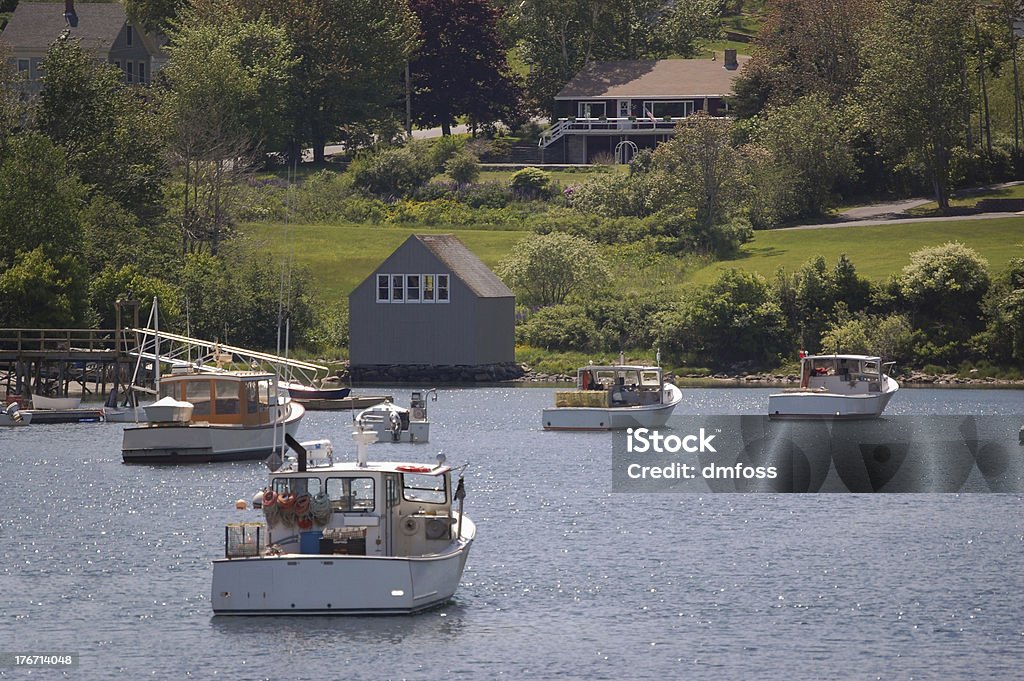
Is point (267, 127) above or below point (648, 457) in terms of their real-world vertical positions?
above

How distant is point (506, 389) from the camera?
344 ft

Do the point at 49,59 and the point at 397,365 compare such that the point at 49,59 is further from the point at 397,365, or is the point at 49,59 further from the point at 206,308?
the point at 397,365

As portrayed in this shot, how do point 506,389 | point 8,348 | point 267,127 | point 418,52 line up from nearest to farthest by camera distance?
point 8,348 → point 506,389 → point 267,127 → point 418,52

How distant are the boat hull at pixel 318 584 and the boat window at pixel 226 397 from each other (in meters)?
32.8

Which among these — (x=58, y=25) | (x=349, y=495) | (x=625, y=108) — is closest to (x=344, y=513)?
(x=349, y=495)

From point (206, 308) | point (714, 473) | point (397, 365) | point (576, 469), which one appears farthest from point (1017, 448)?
point (206, 308)

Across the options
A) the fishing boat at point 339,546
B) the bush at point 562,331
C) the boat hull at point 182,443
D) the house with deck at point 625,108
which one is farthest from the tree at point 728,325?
the fishing boat at point 339,546

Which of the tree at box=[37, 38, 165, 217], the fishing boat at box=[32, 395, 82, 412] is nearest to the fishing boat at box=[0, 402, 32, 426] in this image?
the fishing boat at box=[32, 395, 82, 412]

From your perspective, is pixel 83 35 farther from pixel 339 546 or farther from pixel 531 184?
pixel 339 546

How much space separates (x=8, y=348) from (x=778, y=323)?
43.9m

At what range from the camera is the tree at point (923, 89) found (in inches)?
5182

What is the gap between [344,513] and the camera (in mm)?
38562

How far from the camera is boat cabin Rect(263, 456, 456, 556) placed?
38.4 m

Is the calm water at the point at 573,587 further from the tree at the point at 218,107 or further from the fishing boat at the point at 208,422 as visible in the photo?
the tree at the point at 218,107
